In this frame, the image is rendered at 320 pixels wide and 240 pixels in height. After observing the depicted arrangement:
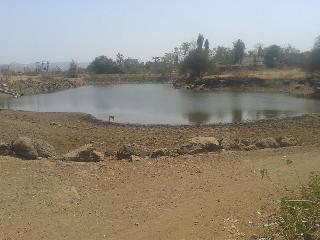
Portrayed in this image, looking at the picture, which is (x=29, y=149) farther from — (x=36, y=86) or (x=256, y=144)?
(x=36, y=86)

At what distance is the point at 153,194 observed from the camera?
36.2 feet

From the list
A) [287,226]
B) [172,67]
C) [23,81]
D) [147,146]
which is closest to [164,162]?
[147,146]

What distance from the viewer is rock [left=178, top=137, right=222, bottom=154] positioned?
15.7 m

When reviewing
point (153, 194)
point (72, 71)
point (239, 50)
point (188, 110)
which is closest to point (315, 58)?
point (188, 110)

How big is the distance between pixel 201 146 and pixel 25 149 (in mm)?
5887

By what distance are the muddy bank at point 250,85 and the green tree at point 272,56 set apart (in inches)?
821

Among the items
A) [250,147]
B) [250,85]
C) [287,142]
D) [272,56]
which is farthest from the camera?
[272,56]

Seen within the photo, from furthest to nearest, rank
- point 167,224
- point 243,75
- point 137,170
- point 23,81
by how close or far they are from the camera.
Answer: point 23,81
point 243,75
point 137,170
point 167,224

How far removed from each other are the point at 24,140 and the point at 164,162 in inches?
182

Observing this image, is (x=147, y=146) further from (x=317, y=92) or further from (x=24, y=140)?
(x=317, y=92)

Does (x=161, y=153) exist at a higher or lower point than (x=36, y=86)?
lower

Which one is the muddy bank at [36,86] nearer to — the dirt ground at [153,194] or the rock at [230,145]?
the rock at [230,145]

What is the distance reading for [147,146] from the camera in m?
18.0

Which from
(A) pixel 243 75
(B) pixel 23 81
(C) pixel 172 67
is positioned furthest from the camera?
(C) pixel 172 67
